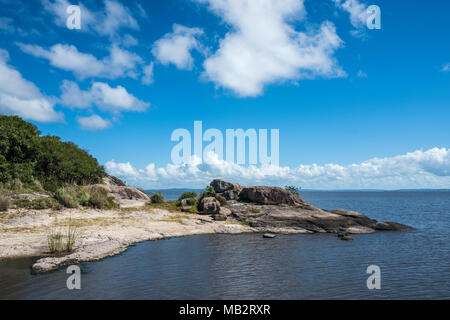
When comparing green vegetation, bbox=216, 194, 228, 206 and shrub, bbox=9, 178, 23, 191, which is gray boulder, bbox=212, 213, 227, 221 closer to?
Result: green vegetation, bbox=216, 194, 228, 206

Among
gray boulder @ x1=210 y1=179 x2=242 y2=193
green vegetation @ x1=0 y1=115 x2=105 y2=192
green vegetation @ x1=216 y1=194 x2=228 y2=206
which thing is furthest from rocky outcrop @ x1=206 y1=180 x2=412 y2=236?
green vegetation @ x1=0 y1=115 x2=105 y2=192

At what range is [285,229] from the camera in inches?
1246

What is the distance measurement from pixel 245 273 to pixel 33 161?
34.1 metres

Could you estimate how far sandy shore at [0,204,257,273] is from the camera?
58.3 feet

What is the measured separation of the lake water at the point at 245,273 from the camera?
13.1 meters

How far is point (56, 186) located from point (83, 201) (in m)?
7.75

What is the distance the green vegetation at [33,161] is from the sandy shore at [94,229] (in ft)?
34.0

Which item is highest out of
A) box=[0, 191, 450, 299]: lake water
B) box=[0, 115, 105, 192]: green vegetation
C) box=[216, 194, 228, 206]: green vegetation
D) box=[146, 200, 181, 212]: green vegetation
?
box=[0, 115, 105, 192]: green vegetation

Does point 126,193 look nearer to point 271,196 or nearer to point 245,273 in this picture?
point 271,196

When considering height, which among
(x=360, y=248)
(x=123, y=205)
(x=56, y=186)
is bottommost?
(x=360, y=248)

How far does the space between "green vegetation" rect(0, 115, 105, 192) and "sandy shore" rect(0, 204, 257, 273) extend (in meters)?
10.4
